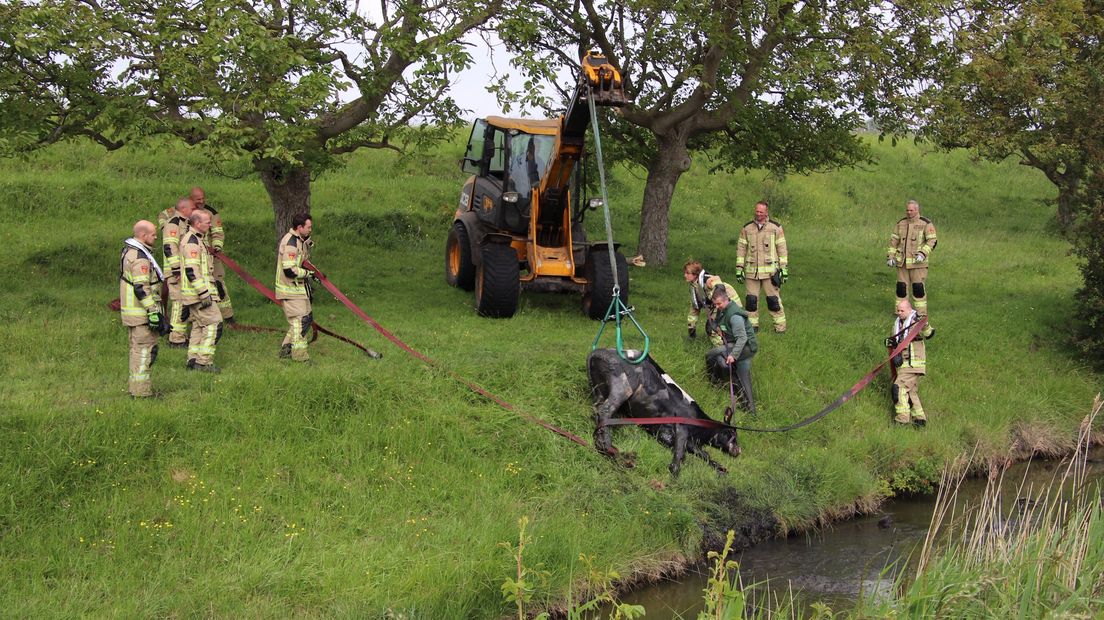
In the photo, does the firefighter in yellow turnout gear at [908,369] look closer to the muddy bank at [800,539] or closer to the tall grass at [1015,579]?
the muddy bank at [800,539]

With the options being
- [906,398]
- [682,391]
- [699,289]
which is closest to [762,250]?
[699,289]

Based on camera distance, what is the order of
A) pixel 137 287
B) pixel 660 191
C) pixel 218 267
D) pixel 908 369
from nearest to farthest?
pixel 137 287 < pixel 908 369 < pixel 218 267 < pixel 660 191

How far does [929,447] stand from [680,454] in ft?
12.1

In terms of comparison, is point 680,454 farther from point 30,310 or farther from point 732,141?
point 732,141

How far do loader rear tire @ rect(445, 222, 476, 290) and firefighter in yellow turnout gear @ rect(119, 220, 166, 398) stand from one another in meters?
6.51

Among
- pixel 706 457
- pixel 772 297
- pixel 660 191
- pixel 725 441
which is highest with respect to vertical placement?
pixel 660 191

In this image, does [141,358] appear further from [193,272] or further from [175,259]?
[175,259]

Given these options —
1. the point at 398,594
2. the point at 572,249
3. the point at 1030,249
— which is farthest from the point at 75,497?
the point at 1030,249

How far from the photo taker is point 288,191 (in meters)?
15.5

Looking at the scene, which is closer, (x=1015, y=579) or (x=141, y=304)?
(x=1015, y=579)

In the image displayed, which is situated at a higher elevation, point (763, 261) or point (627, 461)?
point (763, 261)

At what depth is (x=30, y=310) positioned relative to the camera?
1328 centimetres

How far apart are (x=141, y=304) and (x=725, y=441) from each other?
6312 millimetres

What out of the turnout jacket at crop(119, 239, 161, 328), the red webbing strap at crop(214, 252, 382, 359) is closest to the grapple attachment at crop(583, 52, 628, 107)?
the red webbing strap at crop(214, 252, 382, 359)
